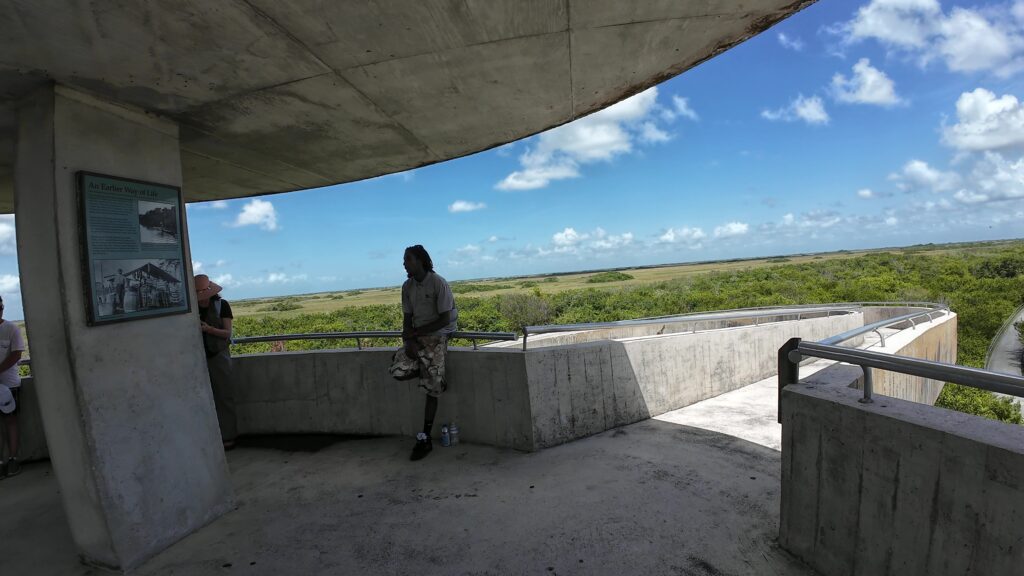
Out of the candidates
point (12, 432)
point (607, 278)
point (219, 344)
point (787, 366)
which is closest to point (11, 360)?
point (12, 432)

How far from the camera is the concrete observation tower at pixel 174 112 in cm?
247

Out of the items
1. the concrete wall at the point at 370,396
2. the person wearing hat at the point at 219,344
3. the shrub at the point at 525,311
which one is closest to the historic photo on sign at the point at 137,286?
the person wearing hat at the point at 219,344

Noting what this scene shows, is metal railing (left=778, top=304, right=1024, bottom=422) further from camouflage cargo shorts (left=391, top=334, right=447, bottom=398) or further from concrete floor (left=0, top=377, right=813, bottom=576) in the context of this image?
camouflage cargo shorts (left=391, top=334, right=447, bottom=398)

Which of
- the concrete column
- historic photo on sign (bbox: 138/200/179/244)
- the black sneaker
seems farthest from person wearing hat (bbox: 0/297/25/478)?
the black sneaker

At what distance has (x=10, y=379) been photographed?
5121 millimetres

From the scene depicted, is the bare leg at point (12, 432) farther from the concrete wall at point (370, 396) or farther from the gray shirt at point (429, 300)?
the gray shirt at point (429, 300)

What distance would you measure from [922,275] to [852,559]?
5638 centimetres

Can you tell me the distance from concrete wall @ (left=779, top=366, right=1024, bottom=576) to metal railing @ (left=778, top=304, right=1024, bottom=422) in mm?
117

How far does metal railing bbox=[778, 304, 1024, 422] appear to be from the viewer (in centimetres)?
187

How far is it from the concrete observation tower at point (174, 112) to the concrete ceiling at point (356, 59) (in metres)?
0.01

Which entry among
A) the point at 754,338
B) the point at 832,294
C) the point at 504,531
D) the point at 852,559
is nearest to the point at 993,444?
the point at 852,559

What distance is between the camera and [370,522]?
3.45 meters

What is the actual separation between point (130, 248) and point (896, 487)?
4929mm

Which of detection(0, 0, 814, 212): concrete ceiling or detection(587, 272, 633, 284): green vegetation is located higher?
detection(0, 0, 814, 212): concrete ceiling
